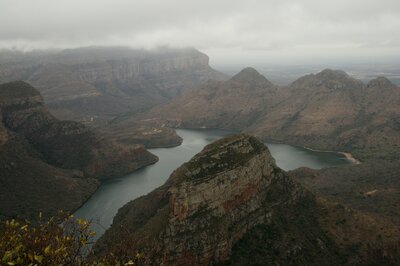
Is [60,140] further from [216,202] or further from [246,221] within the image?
[246,221]

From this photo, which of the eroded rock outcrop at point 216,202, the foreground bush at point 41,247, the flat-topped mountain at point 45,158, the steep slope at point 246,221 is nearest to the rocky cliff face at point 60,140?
the flat-topped mountain at point 45,158

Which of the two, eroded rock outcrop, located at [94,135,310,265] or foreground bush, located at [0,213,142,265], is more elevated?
foreground bush, located at [0,213,142,265]

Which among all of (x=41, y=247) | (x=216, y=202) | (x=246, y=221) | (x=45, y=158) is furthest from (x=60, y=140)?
(x=41, y=247)

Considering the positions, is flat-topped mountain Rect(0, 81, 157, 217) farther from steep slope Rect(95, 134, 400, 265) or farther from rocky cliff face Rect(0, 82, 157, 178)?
steep slope Rect(95, 134, 400, 265)

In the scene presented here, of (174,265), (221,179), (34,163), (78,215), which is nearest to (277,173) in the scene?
(221,179)

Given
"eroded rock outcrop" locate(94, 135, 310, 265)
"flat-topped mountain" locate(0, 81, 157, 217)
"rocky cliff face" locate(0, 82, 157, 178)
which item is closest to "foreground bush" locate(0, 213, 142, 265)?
"eroded rock outcrop" locate(94, 135, 310, 265)

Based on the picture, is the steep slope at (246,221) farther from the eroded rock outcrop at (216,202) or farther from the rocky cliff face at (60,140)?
the rocky cliff face at (60,140)
